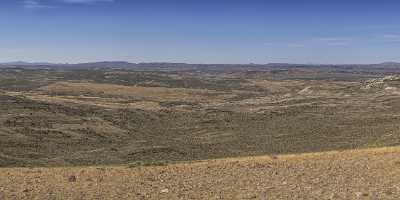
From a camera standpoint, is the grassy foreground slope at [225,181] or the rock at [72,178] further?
the rock at [72,178]

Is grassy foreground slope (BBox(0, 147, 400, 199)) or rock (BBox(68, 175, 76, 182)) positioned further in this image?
rock (BBox(68, 175, 76, 182))

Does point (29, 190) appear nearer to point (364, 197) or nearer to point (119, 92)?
point (364, 197)

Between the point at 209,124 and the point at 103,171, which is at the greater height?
the point at 103,171

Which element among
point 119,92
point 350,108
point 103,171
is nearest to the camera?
point 103,171

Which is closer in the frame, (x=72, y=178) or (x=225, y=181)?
(x=225, y=181)

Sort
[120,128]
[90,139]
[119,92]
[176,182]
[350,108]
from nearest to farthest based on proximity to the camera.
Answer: [176,182] < [90,139] < [120,128] < [350,108] < [119,92]

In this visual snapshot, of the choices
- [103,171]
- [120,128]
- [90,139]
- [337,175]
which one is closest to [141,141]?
[90,139]

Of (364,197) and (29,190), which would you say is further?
(29,190)
